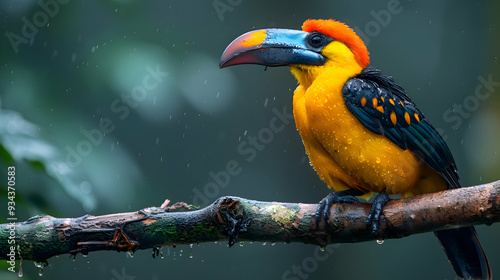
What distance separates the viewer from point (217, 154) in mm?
5734

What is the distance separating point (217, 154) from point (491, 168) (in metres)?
2.49

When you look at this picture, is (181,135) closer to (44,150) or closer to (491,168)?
(491,168)

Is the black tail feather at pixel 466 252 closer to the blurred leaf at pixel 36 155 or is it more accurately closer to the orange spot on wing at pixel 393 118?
the orange spot on wing at pixel 393 118

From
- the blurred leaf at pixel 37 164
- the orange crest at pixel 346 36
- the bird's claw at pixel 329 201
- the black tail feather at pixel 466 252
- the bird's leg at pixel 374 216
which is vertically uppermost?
the orange crest at pixel 346 36

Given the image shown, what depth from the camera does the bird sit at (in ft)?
8.85

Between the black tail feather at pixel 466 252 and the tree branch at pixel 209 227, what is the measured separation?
1.66 feet

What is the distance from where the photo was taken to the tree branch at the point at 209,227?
2357 mm

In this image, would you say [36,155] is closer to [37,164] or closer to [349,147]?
[37,164]

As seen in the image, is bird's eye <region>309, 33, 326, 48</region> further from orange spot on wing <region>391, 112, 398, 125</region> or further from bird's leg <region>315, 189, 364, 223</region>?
bird's leg <region>315, 189, 364, 223</region>

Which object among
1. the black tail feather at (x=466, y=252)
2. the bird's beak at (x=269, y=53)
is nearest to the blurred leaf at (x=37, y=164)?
the bird's beak at (x=269, y=53)

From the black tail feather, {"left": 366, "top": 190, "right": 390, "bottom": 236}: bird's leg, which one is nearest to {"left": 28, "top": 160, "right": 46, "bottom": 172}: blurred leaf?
{"left": 366, "top": 190, "right": 390, "bottom": 236}: bird's leg

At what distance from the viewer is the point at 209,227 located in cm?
239

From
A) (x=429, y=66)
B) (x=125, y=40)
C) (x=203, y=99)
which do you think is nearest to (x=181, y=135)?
(x=203, y=99)

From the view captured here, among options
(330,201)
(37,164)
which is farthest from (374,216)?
(37,164)
